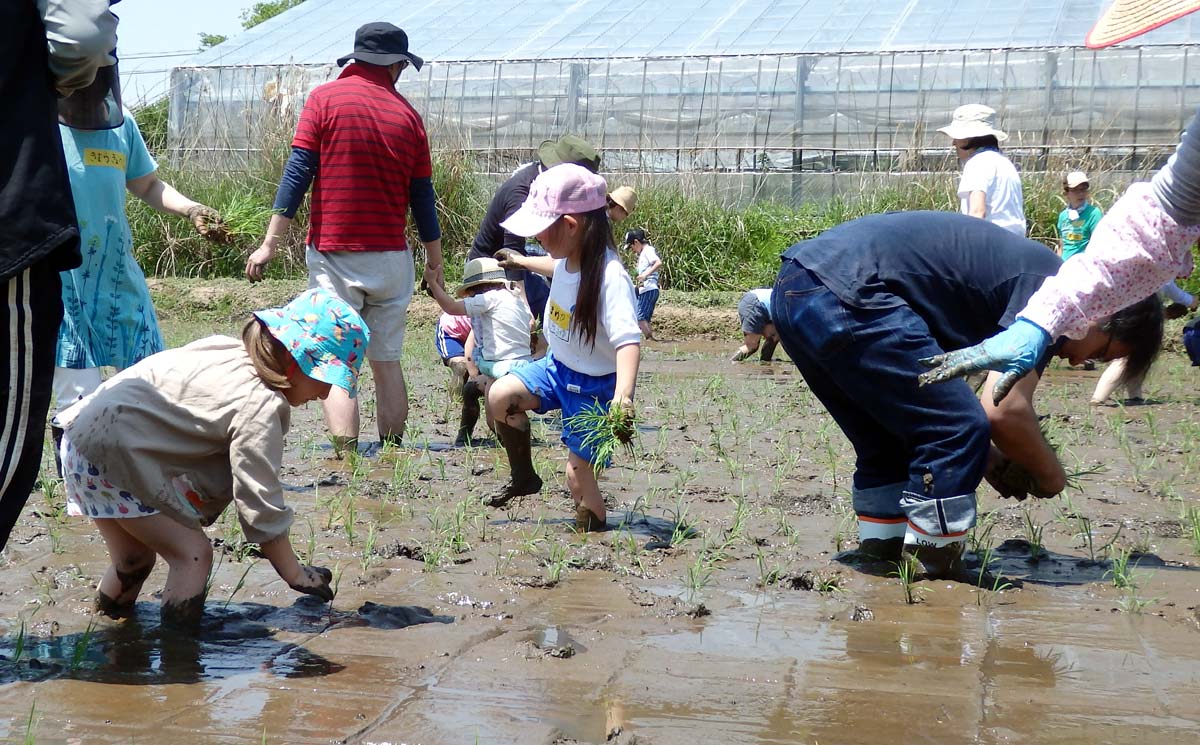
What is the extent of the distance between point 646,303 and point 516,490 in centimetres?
708

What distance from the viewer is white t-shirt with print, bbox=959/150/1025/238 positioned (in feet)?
21.4

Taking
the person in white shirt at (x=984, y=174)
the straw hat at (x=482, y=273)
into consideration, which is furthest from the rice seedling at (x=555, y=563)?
the person in white shirt at (x=984, y=174)

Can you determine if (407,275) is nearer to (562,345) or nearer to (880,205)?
(562,345)

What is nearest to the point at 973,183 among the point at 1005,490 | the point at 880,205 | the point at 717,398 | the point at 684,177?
the point at 717,398

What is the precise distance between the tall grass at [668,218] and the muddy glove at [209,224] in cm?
922

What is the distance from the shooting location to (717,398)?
7566mm

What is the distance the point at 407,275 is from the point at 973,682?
3.68 metres

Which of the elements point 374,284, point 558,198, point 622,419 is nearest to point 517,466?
point 622,419

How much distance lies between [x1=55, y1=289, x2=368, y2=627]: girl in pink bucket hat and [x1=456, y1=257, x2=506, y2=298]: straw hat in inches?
117

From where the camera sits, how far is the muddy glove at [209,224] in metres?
3.98

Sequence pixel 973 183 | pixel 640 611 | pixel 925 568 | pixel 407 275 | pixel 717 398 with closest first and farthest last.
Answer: pixel 640 611
pixel 925 568
pixel 407 275
pixel 973 183
pixel 717 398

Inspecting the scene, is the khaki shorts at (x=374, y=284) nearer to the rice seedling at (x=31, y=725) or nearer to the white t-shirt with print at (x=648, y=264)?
the rice seedling at (x=31, y=725)

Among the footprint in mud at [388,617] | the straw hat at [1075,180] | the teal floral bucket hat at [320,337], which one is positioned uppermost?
the straw hat at [1075,180]

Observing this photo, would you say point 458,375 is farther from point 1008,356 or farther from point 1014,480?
point 1008,356
